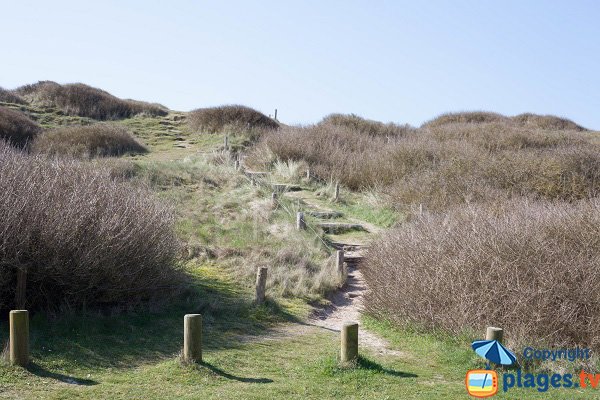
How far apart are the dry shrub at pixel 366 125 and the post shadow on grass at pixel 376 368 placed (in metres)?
19.7

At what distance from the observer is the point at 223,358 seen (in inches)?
277

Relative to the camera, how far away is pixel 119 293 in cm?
865

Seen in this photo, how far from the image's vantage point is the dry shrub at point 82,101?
1152 inches

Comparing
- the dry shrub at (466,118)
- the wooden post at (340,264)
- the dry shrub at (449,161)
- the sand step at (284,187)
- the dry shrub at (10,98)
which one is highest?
the dry shrub at (10,98)

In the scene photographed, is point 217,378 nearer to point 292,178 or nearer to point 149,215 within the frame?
point 149,215

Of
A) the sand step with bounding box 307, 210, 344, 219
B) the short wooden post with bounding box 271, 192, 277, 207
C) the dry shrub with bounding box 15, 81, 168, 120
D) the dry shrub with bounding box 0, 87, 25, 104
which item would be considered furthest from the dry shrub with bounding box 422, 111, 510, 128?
the dry shrub with bounding box 0, 87, 25, 104

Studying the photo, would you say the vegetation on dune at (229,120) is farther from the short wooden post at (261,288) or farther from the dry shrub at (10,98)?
the short wooden post at (261,288)

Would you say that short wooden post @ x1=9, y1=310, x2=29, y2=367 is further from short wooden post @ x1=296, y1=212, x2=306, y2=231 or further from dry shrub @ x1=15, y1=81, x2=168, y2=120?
dry shrub @ x1=15, y1=81, x2=168, y2=120

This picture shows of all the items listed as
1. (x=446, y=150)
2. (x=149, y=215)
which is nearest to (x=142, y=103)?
→ (x=446, y=150)

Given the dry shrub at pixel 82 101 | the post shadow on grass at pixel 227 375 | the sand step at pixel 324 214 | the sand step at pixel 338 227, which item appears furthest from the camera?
the dry shrub at pixel 82 101

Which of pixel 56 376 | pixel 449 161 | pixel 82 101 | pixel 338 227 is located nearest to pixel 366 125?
pixel 449 161

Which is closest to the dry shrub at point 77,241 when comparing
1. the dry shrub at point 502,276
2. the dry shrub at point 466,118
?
the dry shrub at point 502,276

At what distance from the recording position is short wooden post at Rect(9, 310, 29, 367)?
20.0ft

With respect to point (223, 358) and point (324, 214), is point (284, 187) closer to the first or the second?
point (324, 214)
